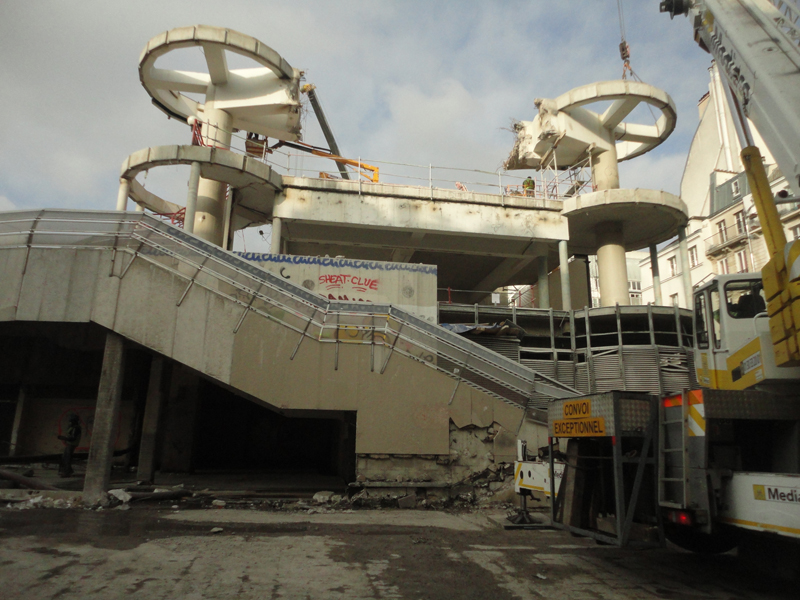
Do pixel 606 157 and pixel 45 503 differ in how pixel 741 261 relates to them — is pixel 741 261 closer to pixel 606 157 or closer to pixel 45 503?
pixel 606 157

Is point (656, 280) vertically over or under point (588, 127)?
under

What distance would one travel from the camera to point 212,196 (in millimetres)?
21734

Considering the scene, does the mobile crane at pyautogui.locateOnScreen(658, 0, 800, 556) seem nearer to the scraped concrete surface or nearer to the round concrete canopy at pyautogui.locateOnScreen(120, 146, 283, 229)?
the scraped concrete surface

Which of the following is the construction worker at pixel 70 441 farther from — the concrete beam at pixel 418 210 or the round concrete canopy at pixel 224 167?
the concrete beam at pixel 418 210

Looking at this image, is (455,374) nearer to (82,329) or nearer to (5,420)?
(82,329)

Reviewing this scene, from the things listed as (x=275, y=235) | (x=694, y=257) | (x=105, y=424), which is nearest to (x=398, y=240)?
(x=275, y=235)

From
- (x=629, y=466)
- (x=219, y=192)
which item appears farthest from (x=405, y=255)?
(x=629, y=466)

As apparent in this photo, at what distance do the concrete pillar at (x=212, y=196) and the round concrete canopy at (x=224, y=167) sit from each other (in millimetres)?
865

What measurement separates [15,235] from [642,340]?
20458 mm

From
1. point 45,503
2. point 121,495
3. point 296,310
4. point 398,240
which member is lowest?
point 45,503

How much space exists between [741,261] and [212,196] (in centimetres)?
3164

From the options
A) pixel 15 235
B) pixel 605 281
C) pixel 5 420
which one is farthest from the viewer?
pixel 605 281

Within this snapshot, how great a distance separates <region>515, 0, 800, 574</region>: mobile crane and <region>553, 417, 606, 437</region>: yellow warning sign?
0.8 inches

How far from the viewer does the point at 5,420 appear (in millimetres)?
14750
